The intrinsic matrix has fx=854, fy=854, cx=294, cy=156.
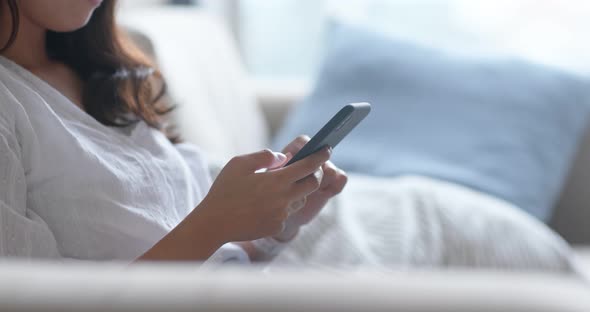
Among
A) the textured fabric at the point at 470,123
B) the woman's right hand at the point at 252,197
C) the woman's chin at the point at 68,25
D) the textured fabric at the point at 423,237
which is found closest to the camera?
the woman's right hand at the point at 252,197

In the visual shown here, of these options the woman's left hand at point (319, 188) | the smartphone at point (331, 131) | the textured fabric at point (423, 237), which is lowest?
the textured fabric at point (423, 237)

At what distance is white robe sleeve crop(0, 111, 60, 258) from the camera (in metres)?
0.86

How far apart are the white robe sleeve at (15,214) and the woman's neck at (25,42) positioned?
0.18 m

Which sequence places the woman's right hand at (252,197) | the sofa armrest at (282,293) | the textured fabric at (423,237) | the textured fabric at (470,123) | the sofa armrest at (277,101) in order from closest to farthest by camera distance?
the sofa armrest at (282,293) < the woman's right hand at (252,197) < the textured fabric at (423,237) < the textured fabric at (470,123) < the sofa armrest at (277,101)

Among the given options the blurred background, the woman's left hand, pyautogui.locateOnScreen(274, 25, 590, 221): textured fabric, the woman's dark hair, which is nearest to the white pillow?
the blurred background

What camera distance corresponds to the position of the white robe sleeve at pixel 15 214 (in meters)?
0.86

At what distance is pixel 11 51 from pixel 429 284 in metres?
0.72

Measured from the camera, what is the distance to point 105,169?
97 centimetres

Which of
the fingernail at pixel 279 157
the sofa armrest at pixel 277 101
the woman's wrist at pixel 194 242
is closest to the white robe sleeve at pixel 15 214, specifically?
the woman's wrist at pixel 194 242

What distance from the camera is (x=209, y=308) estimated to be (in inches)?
18.9

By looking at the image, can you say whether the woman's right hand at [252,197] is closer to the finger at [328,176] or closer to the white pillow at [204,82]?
the finger at [328,176]

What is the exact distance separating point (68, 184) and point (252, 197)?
0.74 ft

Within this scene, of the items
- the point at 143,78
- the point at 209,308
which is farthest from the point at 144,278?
the point at 143,78

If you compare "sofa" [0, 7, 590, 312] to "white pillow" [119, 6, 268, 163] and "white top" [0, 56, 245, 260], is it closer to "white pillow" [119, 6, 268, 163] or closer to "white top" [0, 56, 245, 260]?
"white top" [0, 56, 245, 260]
